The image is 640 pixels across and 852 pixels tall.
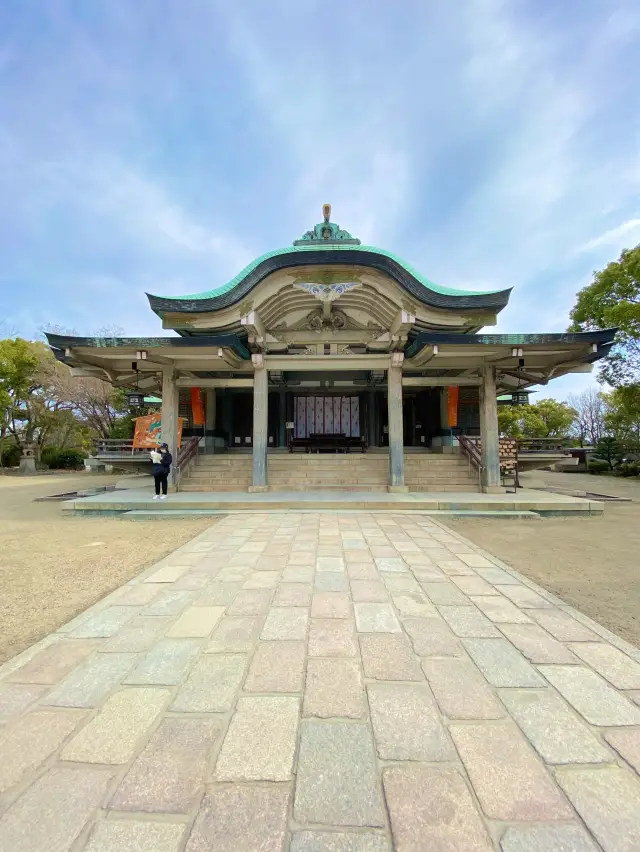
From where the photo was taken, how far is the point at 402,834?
4.17ft

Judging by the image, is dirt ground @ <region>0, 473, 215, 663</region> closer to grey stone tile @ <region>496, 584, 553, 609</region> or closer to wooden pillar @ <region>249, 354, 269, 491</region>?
wooden pillar @ <region>249, 354, 269, 491</region>

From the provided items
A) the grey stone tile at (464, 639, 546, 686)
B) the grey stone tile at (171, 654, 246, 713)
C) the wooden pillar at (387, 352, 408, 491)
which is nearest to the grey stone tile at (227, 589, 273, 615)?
the grey stone tile at (171, 654, 246, 713)

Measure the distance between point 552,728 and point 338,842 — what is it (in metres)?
1.22

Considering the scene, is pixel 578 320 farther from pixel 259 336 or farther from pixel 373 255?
pixel 259 336

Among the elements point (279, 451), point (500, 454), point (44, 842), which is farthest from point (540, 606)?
point (279, 451)

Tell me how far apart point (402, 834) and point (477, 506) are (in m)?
7.50

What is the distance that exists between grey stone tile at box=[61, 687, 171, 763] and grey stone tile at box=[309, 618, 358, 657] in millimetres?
977

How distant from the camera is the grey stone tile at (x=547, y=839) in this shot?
1.25m

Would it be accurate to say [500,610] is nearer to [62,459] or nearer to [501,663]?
[501,663]

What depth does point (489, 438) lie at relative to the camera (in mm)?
9883

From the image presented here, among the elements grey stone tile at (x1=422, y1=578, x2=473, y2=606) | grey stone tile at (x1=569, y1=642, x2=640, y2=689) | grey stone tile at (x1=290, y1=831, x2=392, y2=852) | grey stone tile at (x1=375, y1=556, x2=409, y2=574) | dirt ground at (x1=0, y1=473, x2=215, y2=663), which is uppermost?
grey stone tile at (x1=290, y1=831, x2=392, y2=852)

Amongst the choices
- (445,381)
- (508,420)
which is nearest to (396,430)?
(445,381)

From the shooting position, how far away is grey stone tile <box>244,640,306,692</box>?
2131 mm

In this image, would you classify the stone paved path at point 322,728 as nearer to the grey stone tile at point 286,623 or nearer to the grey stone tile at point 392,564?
the grey stone tile at point 286,623
